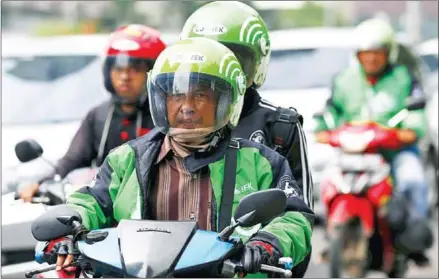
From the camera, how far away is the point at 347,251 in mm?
11047

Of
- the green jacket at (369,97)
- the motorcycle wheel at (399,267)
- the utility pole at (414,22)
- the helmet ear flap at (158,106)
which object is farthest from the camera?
the utility pole at (414,22)

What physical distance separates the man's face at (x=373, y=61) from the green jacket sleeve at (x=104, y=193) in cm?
631

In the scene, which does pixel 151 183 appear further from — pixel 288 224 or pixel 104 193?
pixel 288 224

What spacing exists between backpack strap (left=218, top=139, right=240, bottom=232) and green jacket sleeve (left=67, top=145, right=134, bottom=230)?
38 centimetres

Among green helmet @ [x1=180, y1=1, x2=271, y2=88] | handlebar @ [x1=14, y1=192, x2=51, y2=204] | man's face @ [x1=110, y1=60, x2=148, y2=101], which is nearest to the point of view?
green helmet @ [x1=180, y1=1, x2=271, y2=88]

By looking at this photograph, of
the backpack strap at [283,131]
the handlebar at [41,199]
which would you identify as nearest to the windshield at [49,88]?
the handlebar at [41,199]

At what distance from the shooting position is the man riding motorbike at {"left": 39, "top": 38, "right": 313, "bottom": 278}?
545 cm

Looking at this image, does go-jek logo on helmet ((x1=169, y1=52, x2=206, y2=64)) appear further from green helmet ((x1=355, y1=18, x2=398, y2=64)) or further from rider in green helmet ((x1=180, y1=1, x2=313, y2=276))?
green helmet ((x1=355, y1=18, x2=398, y2=64))

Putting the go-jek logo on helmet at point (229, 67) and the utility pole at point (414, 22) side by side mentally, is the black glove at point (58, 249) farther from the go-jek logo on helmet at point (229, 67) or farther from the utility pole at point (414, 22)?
the utility pole at point (414, 22)

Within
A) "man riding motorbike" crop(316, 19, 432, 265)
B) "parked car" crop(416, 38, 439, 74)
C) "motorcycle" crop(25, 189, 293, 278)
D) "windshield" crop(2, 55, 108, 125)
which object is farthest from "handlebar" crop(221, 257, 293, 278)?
"parked car" crop(416, 38, 439, 74)

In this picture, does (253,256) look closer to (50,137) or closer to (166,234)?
(166,234)

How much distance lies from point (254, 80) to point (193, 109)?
1703mm

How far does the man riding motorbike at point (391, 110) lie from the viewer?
1140 cm

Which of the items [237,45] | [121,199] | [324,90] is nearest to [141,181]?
[121,199]
